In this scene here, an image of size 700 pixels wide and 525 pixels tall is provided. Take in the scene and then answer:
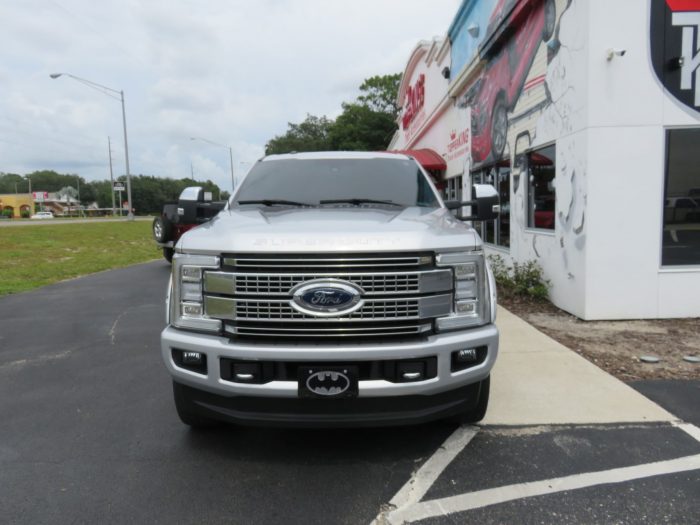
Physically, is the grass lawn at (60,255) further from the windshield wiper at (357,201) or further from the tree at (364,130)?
the tree at (364,130)

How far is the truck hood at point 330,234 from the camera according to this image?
110 inches

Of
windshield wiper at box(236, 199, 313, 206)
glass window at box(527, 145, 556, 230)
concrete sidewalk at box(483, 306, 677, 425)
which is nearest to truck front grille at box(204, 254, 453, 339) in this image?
windshield wiper at box(236, 199, 313, 206)

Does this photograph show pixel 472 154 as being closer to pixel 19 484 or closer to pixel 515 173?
pixel 515 173

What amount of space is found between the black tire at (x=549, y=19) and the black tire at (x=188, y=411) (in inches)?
275

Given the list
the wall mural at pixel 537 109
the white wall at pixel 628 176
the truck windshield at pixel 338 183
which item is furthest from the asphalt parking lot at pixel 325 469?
the wall mural at pixel 537 109

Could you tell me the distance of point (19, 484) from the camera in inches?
115

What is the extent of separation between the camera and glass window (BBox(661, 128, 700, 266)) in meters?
6.43

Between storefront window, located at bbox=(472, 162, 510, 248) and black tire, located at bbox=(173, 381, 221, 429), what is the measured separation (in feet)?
25.6

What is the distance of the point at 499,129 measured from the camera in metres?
10.0

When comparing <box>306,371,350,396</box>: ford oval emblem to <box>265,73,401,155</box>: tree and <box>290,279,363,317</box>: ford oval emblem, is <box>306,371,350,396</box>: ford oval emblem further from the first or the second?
<box>265,73,401,155</box>: tree

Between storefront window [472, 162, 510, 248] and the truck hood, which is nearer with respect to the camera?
the truck hood

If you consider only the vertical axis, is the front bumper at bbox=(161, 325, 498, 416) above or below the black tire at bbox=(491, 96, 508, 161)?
below

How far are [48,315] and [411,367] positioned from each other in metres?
6.68

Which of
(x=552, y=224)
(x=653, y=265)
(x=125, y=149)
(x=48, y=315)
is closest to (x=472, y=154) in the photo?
(x=552, y=224)
